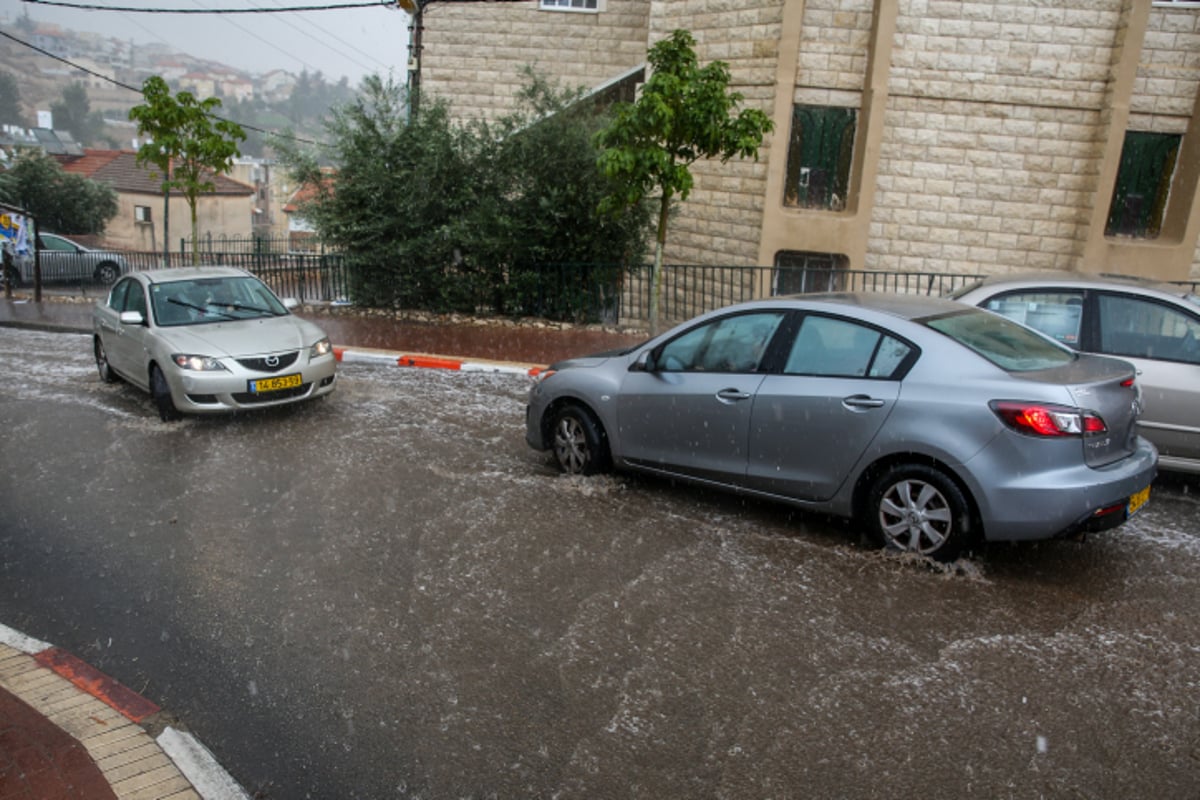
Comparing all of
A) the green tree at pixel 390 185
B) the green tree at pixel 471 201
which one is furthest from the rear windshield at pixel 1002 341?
the green tree at pixel 390 185

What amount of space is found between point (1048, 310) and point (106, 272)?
2729 centimetres

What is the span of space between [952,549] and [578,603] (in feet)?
7.38

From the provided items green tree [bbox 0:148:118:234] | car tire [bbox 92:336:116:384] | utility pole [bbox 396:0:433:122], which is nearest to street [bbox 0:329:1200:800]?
car tire [bbox 92:336:116:384]

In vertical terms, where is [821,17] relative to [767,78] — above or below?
above

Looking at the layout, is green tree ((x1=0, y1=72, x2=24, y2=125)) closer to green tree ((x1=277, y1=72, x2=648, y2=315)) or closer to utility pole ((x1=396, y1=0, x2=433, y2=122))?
utility pole ((x1=396, y1=0, x2=433, y2=122))

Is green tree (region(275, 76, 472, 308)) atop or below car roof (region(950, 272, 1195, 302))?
atop

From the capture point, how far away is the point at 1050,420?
4.84 metres

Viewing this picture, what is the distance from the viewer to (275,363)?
8570mm

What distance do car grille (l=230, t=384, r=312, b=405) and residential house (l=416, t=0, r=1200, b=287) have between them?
8090mm

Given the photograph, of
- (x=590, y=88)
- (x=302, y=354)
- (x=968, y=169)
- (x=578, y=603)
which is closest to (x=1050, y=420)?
(x=578, y=603)

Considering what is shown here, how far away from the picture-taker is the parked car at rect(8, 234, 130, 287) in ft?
82.8

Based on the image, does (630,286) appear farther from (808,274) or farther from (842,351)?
(842,351)

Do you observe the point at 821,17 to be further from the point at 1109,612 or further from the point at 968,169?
the point at 1109,612

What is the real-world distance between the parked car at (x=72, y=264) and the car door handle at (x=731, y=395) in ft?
80.7
